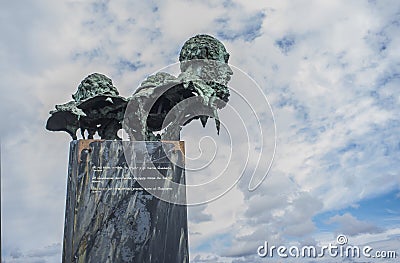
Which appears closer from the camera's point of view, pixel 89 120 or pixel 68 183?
pixel 68 183

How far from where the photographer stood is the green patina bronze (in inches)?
359

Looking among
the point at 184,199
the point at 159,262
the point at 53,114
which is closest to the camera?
the point at 159,262

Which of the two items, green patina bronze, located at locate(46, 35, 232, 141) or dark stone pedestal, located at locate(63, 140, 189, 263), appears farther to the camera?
green patina bronze, located at locate(46, 35, 232, 141)

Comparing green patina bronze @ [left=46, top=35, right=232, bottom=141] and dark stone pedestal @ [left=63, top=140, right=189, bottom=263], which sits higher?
green patina bronze @ [left=46, top=35, right=232, bottom=141]

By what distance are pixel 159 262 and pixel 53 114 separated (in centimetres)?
346

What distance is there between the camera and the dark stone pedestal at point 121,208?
799 centimetres

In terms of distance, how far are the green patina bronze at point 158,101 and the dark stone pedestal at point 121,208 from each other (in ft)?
2.73

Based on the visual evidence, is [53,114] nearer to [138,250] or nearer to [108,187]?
[108,187]

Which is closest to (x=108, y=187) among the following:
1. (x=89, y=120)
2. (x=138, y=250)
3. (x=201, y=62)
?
(x=138, y=250)

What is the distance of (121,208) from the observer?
8.21 meters

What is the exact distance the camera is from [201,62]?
9.47 meters

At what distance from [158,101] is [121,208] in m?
2.34

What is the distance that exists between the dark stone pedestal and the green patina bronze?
831mm

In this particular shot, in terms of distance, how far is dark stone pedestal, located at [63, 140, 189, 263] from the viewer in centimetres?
799
